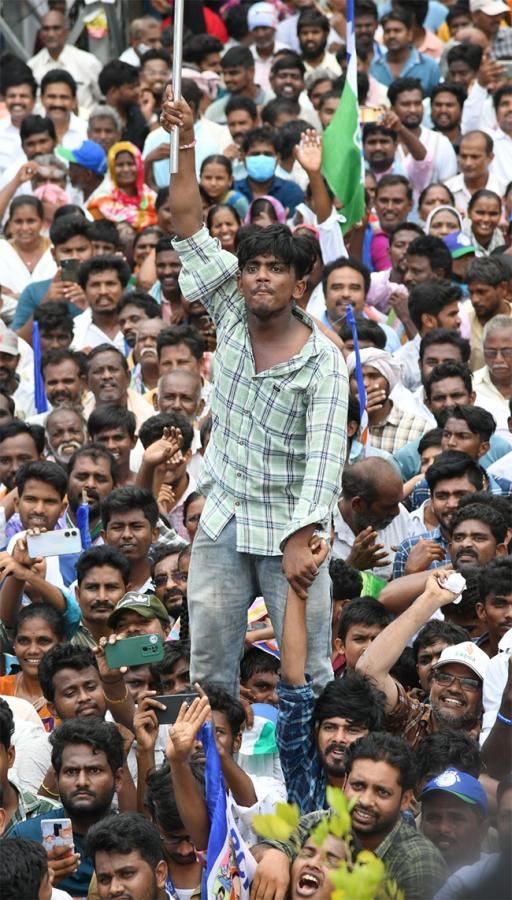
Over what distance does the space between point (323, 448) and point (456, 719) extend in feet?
4.78

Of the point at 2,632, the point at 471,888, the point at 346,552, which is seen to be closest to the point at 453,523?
the point at 346,552

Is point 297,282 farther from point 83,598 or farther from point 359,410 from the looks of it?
point 359,410

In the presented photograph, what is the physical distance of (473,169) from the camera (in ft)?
42.6

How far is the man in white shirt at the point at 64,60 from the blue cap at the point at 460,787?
1024cm

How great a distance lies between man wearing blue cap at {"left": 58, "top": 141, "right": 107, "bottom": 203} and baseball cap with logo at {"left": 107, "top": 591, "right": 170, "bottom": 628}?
6.30m

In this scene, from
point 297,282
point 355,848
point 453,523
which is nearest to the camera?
point 355,848

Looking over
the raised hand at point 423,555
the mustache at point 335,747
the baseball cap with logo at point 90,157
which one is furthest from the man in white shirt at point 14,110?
the mustache at point 335,747

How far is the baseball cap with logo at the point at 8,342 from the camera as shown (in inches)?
434

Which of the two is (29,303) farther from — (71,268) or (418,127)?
(418,127)

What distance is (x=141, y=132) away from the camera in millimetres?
14586

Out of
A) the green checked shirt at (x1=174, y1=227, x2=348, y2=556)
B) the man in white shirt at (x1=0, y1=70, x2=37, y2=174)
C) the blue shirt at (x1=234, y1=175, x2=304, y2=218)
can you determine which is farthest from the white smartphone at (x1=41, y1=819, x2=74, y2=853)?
the man in white shirt at (x1=0, y1=70, x2=37, y2=174)

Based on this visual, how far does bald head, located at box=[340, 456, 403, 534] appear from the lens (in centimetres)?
862

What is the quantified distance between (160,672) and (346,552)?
145 centimetres

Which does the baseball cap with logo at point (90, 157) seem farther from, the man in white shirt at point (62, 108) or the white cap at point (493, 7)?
the white cap at point (493, 7)
